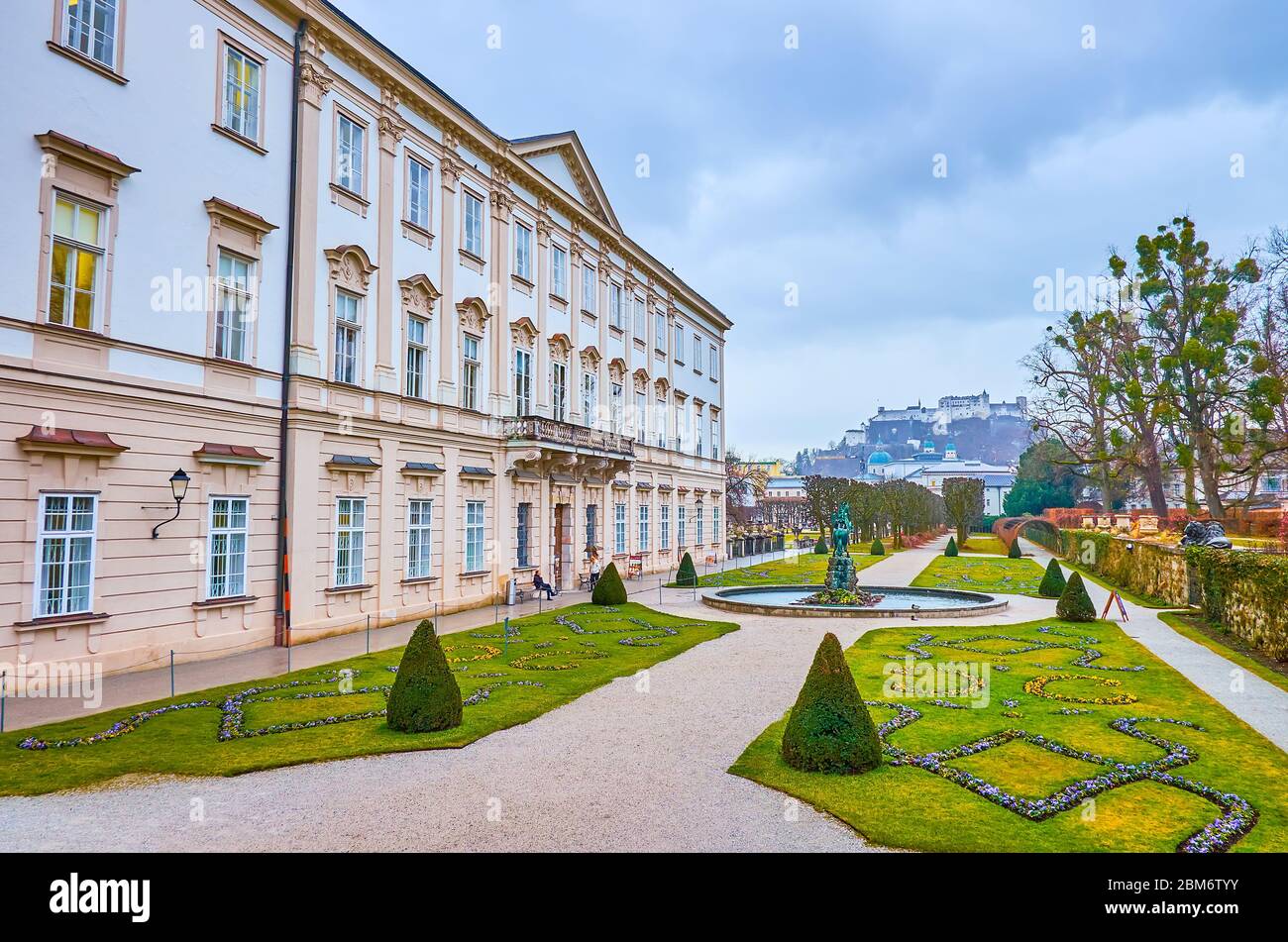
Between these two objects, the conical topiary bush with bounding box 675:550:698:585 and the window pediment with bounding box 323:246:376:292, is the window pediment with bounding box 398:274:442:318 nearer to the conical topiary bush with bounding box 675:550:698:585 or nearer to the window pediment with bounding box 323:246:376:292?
the window pediment with bounding box 323:246:376:292

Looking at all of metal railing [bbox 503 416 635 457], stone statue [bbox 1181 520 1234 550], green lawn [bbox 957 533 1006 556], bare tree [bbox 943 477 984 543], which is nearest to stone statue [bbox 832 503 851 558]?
metal railing [bbox 503 416 635 457]

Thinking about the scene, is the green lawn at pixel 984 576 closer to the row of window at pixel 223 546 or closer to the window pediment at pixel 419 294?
the row of window at pixel 223 546

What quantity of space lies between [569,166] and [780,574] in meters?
19.6

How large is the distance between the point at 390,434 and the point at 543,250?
10.9 metres

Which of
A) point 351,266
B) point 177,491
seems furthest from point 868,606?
point 177,491

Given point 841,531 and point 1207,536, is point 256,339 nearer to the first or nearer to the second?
point 841,531

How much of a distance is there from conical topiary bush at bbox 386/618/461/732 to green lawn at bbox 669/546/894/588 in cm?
2102

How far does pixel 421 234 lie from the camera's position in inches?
862

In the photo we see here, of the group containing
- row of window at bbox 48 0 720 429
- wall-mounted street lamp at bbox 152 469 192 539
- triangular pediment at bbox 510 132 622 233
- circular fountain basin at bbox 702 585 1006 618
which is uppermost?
triangular pediment at bbox 510 132 622 233

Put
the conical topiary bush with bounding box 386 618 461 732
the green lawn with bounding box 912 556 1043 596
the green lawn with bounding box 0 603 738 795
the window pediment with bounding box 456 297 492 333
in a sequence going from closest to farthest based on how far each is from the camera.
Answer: the green lawn with bounding box 0 603 738 795
the conical topiary bush with bounding box 386 618 461 732
the window pediment with bounding box 456 297 492 333
the green lawn with bounding box 912 556 1043 596

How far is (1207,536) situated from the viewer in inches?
935

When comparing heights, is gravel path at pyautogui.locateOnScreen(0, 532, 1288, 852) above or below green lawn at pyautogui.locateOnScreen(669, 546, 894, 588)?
below

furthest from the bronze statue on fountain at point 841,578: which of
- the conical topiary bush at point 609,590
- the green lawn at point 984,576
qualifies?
the green lawn at point 984,576

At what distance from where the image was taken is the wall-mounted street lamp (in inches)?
570
